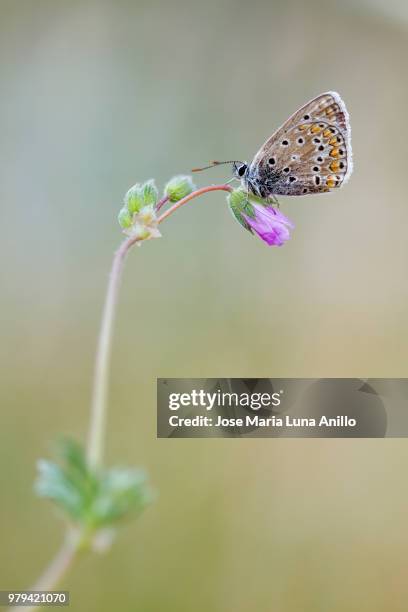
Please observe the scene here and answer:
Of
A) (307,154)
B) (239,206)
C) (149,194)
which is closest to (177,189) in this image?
(149,194)

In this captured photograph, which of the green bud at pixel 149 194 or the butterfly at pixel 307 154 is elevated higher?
the butterfly at pixel 307 154

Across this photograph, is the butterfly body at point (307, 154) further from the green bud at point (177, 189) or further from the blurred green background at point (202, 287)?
the blurred green background at point (202, 287)

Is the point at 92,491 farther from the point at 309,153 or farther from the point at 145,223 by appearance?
the point at 309,153

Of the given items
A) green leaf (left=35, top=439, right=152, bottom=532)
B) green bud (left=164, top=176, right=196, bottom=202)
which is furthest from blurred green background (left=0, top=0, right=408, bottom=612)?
green leaf (left=35, top=439, right=152, bottom=532)

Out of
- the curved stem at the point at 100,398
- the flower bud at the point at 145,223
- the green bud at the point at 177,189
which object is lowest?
the curved stem at the point at 100,398

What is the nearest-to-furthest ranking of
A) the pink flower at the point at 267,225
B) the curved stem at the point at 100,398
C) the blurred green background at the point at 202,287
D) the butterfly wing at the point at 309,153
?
the curved stem at the point at 100,398 < the pink flower at the point at 267,225 < the butterfly wing at the point at 309,153 < the blurred green background at the point at 202,287

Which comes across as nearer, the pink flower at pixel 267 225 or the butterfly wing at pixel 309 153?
the pink flower at pixel 267 225

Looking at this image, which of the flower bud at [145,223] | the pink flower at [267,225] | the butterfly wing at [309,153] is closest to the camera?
the flower bud at [145,223]

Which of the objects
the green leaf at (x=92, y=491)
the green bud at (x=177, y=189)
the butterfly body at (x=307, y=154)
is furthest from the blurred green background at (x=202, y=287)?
the green leaf at (x=92, y=491)
